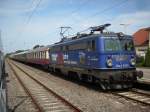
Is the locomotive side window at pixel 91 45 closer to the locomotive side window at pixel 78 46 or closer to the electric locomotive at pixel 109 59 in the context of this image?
the electric locomotive at pixel 109 59

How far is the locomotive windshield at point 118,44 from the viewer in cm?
1422

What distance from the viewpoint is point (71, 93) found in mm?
14461

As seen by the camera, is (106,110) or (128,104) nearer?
(106,110)

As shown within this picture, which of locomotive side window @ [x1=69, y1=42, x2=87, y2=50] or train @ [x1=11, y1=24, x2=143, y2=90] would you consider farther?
locomotive side window @ [x1=69, y1=42, x2=87, y2=50]

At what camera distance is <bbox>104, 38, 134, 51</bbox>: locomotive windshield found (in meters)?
14.2

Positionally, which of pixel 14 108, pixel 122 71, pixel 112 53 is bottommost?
pixel 14 108

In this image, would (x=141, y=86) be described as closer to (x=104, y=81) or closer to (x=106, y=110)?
(x=104, y=81)

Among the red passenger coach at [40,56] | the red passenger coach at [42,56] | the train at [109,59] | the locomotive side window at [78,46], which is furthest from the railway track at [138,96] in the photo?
the red passenger coach at [42,56]

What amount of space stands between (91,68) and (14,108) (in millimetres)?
5272

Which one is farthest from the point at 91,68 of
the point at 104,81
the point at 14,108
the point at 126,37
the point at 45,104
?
the point at 14,108

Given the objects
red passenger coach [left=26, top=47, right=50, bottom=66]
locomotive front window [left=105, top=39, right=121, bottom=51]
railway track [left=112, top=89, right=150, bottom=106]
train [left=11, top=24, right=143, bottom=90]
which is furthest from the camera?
red passenger coach [left=26, top=47, right=50, bottom=66]

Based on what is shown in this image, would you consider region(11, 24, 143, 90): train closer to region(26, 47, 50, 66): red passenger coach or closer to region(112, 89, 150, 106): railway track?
region(112, 89, 150, 106): railway track

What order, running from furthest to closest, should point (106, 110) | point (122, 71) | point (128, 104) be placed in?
point (122, 71)
point (128, 104)
point (106, 110)

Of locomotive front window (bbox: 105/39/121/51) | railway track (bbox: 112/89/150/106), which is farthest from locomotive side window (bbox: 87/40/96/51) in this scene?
railway track (bbox: 112/89/150/106)
